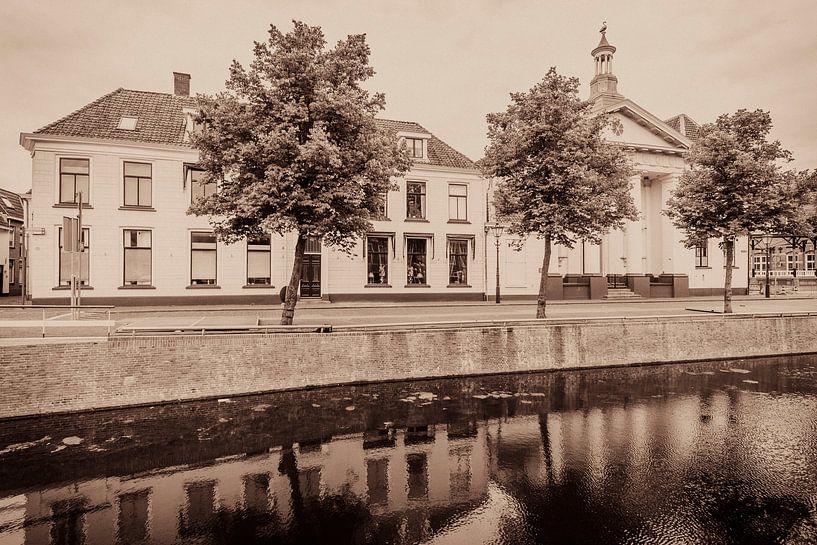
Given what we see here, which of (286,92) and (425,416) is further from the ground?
(286,92)

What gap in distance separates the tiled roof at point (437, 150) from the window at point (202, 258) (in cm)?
1264

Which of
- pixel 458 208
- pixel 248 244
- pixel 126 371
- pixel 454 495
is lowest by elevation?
pixel 454 495

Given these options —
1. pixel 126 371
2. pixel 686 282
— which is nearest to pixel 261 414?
pixel 126 371

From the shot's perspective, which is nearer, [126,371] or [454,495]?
[454,495]

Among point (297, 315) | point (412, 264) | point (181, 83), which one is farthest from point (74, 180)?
point (412, 264)

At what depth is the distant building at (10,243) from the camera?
1559 inches

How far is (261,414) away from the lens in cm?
1277

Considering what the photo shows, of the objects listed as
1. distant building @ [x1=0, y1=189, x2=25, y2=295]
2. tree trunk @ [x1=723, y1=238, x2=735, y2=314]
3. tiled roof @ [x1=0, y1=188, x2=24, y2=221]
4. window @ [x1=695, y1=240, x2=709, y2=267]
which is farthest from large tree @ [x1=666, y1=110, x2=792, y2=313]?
tiled roof @ [x1=0, y1=188, x2=24, y2=221]

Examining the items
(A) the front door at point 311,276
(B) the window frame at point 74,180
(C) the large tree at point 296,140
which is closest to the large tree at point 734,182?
(C) the large tree at point 296,140

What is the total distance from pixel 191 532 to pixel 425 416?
678 cm

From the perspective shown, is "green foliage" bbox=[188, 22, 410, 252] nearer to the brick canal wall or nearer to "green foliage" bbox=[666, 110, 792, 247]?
the brick canal wall

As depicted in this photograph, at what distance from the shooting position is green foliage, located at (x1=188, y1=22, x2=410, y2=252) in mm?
14734

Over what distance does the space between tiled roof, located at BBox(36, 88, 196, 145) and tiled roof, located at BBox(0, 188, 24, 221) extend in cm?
2398

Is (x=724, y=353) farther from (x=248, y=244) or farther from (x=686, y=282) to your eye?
(x=248, y=244)
